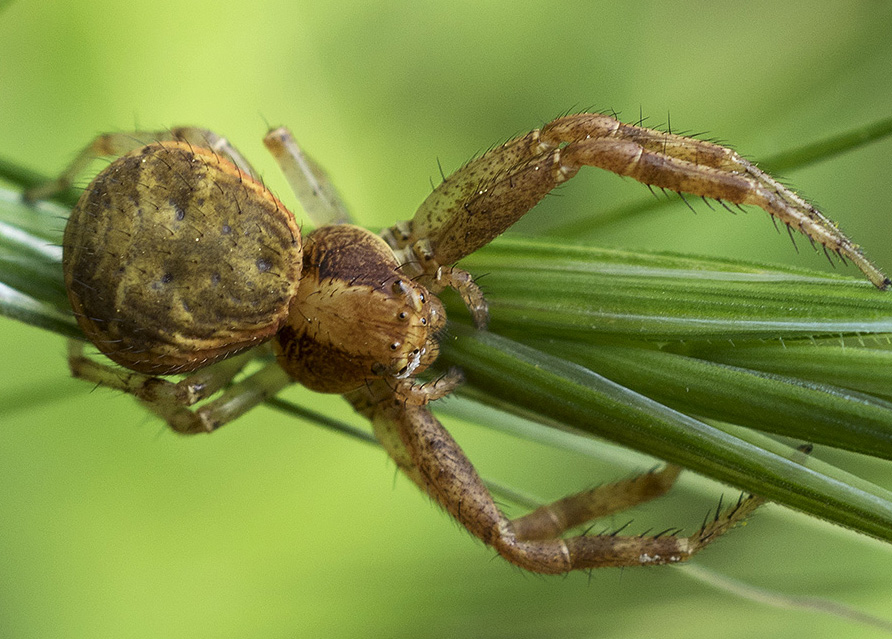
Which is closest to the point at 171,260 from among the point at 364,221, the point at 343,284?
the point at 343,284

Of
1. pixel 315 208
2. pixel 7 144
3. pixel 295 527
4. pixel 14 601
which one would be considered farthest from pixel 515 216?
pixel 14 601

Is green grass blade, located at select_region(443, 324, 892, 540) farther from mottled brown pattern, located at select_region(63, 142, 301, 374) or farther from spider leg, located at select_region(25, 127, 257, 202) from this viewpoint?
spider leg, located at select_region(25, 127, 257, 202)

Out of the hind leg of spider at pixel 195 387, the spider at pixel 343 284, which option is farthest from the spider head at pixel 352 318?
the hind leg of spider at pixel 195 387

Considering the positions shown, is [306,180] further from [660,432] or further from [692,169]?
[660,432]

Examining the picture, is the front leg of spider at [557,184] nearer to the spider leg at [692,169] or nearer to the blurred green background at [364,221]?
the spider leg at [692,169]

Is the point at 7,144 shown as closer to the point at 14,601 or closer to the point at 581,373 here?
the point at 14,601

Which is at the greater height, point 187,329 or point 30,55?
point 30,55

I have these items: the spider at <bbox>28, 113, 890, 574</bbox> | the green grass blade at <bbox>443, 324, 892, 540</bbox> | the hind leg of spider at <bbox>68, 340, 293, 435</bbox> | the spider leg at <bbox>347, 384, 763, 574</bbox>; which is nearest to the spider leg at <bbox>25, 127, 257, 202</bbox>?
the spider at <bbox>28, 113, 890, 574</bbox>
